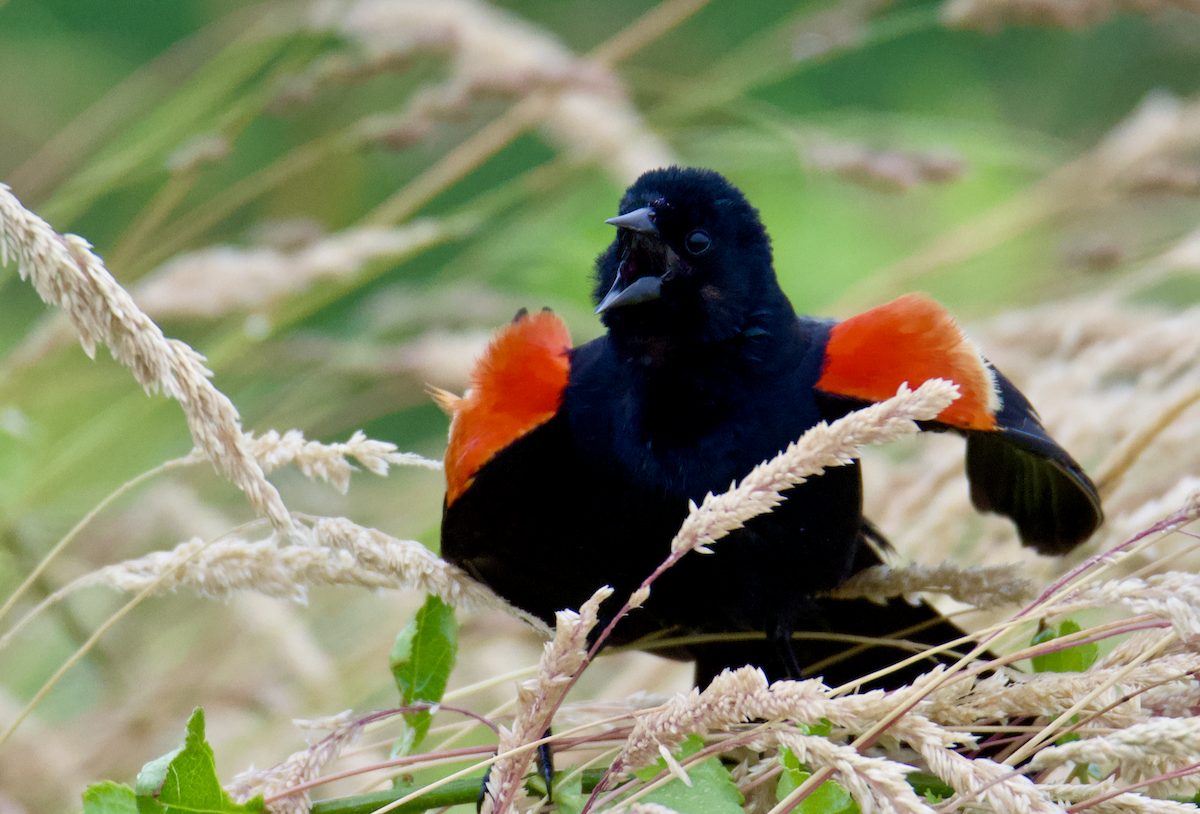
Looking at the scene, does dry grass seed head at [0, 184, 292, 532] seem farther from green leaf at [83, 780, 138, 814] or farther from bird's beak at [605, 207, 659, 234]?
bird's beak at [605, 207, 659, 234]

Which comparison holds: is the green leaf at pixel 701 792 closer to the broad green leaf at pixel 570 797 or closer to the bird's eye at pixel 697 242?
the broad green leaf at pixel 570 797

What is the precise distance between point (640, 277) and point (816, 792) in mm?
612

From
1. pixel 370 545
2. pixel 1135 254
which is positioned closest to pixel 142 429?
pixel 370 545

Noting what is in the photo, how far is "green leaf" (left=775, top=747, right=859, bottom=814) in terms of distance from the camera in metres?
0.78

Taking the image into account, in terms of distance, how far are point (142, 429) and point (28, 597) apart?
0.47 meters

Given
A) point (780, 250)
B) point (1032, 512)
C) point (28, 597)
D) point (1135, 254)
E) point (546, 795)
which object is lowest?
point (546, 795)

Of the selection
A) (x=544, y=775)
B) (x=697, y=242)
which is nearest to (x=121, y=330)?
(x=544, y=775)

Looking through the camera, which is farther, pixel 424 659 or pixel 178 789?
pixel 424 659

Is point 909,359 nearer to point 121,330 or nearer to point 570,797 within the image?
point 570,797

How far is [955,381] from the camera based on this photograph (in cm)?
108

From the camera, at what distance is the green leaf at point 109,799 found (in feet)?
2.59

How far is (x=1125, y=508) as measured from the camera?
4.53 ft

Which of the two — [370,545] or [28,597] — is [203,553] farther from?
[28,597]

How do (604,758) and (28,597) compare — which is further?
(28,597)
